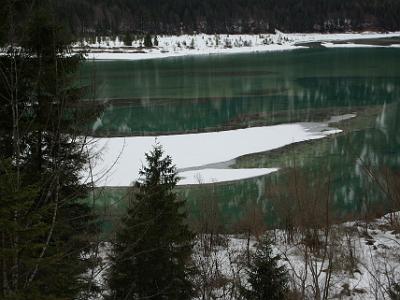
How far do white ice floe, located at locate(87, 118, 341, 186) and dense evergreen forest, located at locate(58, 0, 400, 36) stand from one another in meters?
112

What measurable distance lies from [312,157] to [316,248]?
1090 cm

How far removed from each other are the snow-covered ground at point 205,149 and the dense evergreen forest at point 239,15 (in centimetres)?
11222

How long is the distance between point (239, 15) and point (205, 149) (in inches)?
5739

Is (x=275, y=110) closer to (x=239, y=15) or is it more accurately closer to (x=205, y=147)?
(x=205, y=147)

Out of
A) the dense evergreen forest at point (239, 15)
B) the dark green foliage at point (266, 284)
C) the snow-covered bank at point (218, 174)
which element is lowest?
the snow-covered bank at point (218, 174)

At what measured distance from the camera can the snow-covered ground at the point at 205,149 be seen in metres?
21.8

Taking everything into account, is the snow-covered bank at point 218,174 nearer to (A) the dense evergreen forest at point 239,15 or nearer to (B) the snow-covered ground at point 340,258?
(B) the snow-covered ground at point 340,258

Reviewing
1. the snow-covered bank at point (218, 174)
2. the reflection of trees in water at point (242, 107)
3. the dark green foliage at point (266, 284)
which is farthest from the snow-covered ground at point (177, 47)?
the dark green foliage at point (266, 284)

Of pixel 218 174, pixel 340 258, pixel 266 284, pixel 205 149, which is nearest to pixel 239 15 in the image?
pixel 205 149

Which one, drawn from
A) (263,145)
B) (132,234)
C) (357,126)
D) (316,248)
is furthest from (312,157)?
(132,234)

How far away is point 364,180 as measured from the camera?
20.3 m

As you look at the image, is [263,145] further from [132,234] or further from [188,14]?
[188,14]

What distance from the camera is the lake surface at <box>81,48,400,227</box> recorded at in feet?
64.5

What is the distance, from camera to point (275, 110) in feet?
118
